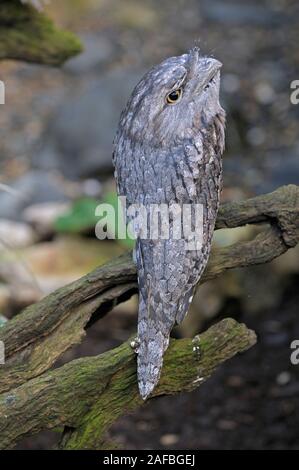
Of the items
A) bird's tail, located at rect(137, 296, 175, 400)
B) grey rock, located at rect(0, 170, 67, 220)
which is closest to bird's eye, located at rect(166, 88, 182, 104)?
bird's tail, located at rect(137, 296, 175, 400)

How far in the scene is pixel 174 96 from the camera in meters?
2.82

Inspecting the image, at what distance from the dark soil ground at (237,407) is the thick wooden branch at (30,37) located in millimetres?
2048

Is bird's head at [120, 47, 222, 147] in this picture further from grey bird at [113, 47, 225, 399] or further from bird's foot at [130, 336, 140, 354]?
bird's foot at [130, 336, 140, 354]

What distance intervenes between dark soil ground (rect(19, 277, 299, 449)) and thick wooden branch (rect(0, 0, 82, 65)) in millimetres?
2048

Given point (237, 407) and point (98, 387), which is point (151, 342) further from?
point (237, 407)

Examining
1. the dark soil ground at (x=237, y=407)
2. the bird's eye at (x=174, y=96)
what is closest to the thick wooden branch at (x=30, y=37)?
the bird's eye at (x=174, y=96)

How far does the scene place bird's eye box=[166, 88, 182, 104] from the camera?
110 inches

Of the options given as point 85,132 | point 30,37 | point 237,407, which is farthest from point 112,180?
point 30,37

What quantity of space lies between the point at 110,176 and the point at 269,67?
89.0 inches

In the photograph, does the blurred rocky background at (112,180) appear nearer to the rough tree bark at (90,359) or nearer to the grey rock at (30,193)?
the grey rock at (30,193)

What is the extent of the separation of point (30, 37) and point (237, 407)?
2399mm

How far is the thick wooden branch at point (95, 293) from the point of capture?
3041mm
